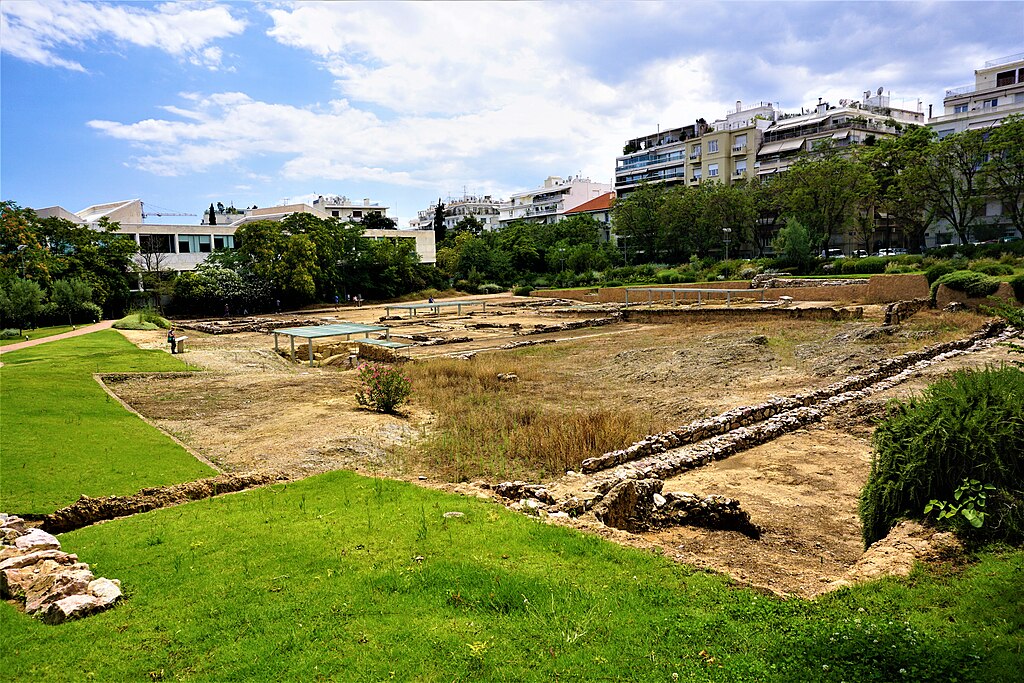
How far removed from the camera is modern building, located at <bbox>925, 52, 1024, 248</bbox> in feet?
201

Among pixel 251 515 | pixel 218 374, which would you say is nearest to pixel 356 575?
pixel 251 515

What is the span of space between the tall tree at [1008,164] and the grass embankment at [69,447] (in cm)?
5734

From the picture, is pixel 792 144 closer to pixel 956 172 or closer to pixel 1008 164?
pixel 956 172

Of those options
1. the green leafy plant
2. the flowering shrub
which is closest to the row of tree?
the flowering shrub

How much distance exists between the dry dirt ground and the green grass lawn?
6935 millimetres

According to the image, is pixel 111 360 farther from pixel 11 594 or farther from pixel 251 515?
pixel 11 594

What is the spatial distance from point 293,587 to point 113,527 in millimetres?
4017

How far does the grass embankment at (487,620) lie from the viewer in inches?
190

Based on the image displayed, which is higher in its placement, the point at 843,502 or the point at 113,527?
the point at 113,527

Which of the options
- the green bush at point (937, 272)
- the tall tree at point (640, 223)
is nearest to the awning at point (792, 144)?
the tall tree at point (640, 223)

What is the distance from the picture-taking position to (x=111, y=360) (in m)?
24.2

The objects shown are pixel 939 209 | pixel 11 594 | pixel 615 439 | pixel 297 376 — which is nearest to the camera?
pixel 11 594

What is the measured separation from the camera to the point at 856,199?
57.0 meters

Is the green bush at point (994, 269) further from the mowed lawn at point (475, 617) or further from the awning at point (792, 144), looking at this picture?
the awning at point (792, 144)
